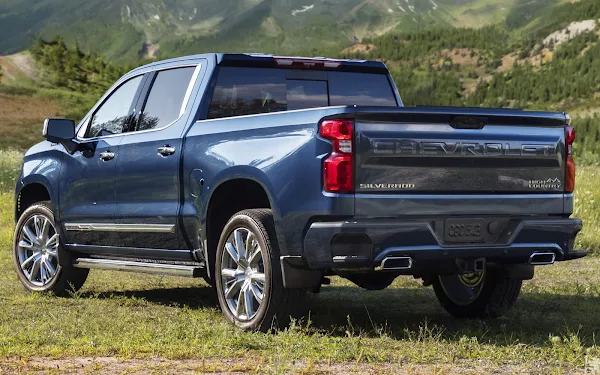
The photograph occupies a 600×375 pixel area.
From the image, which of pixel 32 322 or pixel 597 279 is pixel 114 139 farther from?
pixel 597 279

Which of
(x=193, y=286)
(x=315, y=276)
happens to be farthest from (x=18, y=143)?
(x=315, y=276)

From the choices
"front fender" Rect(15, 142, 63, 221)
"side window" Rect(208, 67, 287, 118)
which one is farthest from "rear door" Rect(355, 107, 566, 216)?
"front fender" Rect(15, 142, 63, 221)

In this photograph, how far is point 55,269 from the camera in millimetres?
9758

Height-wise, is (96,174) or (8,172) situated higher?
(96,174)

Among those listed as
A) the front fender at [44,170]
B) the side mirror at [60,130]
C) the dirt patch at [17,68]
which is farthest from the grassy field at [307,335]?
the dirt patch at [17,68]

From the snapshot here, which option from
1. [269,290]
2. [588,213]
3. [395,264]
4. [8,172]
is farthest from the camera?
[8,172]

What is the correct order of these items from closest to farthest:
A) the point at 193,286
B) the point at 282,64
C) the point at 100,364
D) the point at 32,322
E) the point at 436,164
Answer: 1. the point at 100,364
2. the point at 436,164
3. the point at 32,322
4. the point at 282,64
5. the point at 193,286

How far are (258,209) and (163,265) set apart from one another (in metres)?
1.34

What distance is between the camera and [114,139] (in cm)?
881

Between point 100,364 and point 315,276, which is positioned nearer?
point 100,364

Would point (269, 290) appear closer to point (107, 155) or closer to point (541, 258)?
point (541, 258)

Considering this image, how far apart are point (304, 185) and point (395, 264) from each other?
74 cm

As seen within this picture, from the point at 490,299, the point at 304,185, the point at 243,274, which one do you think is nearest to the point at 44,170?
the point at 243,274

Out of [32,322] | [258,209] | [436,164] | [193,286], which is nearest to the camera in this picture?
[436,164]
